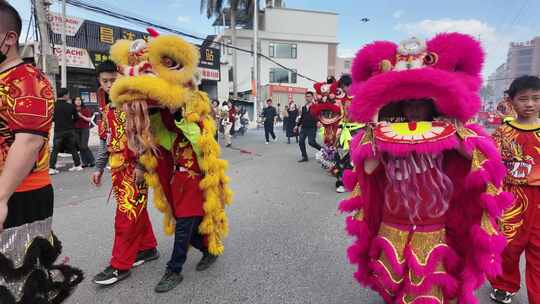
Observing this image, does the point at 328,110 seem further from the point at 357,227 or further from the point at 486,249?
the point at 486,249

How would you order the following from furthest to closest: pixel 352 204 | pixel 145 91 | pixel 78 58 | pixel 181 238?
pixel 78 58
pixel 181 238
pixel 145 91
pixel 352 204

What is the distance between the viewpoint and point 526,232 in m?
2.34

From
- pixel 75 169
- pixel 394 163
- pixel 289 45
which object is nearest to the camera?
pixel 394 163

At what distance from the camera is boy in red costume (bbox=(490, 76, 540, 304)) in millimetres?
2301

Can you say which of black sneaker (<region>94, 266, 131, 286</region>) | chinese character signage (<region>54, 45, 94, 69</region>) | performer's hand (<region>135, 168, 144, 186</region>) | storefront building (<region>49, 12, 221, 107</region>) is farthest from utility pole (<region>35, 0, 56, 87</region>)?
black sneaker (<region>94, 266, 131, 286</region>)

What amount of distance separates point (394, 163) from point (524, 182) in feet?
4.06

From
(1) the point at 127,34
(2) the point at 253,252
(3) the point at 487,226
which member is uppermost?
(1) the point at 127,34

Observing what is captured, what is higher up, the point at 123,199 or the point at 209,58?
the point at 209,58

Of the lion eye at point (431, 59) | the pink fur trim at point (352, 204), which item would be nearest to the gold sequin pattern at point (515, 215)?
the pink fur trim at point (352, 204)

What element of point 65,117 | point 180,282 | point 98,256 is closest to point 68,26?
point 65,117

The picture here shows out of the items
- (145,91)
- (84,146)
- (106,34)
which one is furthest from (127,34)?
(145,91)

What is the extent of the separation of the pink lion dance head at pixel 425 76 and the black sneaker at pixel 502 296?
167 cm

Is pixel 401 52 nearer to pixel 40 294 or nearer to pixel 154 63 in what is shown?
pixel 154 63

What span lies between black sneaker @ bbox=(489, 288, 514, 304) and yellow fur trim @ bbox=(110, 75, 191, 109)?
2.65 metres
